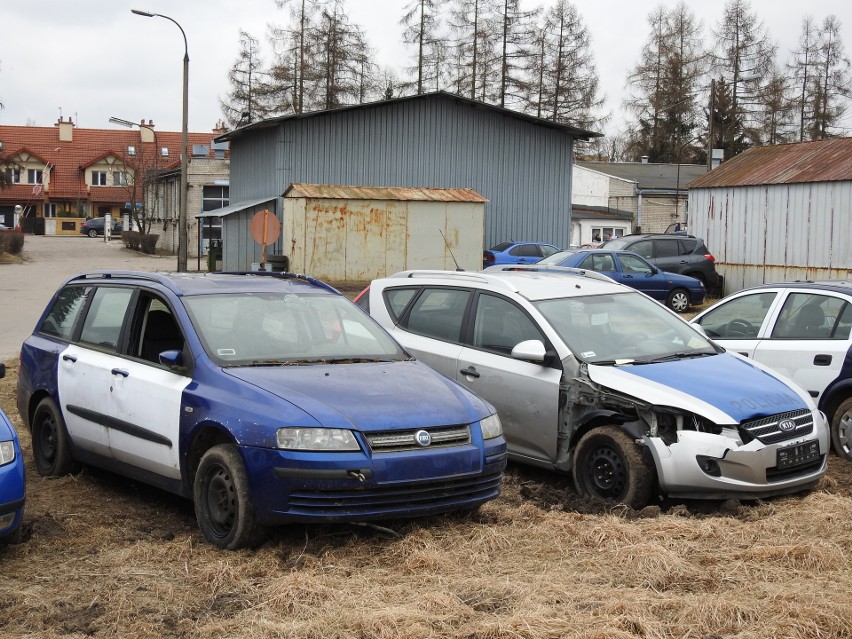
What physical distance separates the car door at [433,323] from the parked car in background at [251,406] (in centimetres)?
115

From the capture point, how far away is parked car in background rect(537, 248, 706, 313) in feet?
74.9

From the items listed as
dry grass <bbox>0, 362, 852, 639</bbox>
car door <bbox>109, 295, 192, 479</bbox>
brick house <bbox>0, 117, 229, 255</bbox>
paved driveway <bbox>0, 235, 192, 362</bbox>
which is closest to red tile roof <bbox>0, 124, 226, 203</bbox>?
brick house <bbox>0, 117, 229, 255</bbox>

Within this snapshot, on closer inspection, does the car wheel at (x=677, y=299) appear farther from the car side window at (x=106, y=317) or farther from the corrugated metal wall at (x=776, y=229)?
the car side window at (x=106, y=317)

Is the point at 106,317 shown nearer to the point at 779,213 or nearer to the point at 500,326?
the point at 500,326

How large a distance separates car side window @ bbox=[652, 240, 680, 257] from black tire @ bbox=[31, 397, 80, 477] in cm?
1964

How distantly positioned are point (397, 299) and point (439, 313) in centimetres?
59

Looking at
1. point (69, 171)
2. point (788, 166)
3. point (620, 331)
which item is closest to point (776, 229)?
point (788, 166)

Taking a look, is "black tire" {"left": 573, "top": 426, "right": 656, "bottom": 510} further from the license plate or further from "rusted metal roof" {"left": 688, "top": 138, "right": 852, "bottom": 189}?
"rusted metal roof" {"left": 688, "top": 138, "right": 852, "bottom": 189}

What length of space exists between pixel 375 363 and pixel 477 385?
4.88 feet

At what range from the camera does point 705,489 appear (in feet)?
21.2

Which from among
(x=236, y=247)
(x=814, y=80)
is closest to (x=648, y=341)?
(x=236, y=247)

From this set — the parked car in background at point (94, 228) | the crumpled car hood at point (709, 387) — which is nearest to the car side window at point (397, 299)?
the crumpled car hood at point (709, 387)

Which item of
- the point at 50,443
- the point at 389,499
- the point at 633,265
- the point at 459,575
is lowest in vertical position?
the point at 459,575

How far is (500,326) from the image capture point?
26.0 feet
